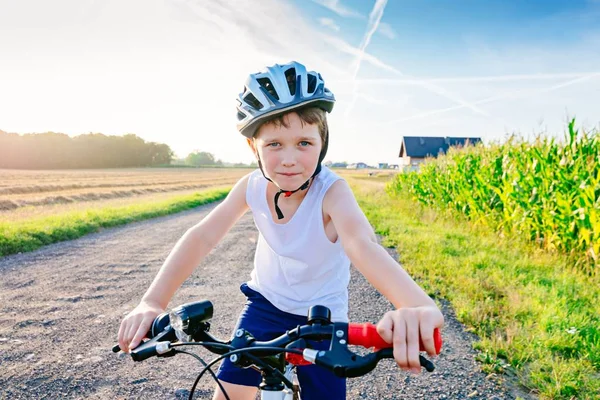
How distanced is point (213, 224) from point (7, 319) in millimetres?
3668

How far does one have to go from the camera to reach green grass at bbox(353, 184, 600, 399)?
312cm

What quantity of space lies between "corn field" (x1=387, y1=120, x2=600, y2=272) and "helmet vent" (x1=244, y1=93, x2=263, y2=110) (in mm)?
5763

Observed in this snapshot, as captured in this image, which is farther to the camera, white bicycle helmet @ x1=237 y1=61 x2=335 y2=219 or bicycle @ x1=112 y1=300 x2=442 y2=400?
white bicycle helmet @ x1=237 y1=61 x2=335 y2=219

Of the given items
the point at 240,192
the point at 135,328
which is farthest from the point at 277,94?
the point at 135,328

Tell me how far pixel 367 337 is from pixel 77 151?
76744mm

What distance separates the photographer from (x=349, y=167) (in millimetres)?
116375

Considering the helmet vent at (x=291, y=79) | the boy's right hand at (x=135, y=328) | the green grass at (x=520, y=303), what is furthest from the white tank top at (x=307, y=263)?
the green grass at (x=520, y=303)

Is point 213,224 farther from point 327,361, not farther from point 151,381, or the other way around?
point 151,381

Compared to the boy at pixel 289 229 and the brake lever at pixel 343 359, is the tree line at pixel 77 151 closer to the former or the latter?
the boy at pixel 289 229

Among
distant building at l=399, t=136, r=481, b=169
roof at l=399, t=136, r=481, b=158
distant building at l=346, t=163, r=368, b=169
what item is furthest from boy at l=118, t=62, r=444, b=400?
distant building at l=346, t=163, r=368, b=169

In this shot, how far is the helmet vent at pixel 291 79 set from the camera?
6.05 feet

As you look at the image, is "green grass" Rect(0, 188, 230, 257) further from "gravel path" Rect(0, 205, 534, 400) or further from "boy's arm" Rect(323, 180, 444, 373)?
"boy's arm" Rect(323, 180, 444, 373)

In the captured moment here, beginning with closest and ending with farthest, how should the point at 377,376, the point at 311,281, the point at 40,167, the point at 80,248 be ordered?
the point at 311,281, the point at 377,376, the point at 80,248, the point at 40,167

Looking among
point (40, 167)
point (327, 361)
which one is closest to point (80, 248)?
point (327, 361)
